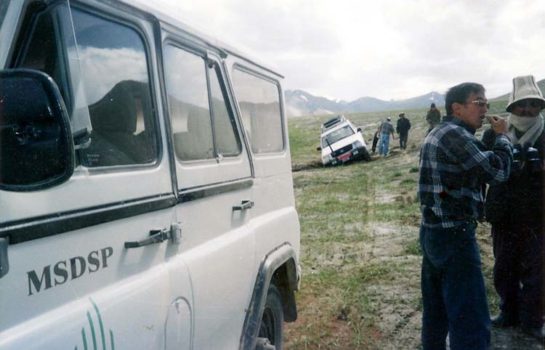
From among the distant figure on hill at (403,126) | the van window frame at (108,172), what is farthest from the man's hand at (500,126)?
the distant figure on hill at (403,126)

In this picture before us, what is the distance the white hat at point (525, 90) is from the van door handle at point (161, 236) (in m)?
3.35

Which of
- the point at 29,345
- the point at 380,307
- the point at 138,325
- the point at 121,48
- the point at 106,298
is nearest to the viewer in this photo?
the point at 29,345

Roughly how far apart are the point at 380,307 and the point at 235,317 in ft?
9.38

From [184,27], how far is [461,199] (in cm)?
199

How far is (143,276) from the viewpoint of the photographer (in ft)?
6.14

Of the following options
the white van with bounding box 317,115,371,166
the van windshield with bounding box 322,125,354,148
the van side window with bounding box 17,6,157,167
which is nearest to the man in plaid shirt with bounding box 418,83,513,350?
the van side window with bounding box 17,6,157,167

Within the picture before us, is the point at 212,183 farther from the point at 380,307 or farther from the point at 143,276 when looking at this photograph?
the point at 380,307

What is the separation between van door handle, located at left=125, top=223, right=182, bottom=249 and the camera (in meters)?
1.81

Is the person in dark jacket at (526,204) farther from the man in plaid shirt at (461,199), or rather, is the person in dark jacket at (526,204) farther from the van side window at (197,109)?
the van side window at (197,109)

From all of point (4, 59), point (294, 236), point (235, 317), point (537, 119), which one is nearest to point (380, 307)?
point (294, 236)

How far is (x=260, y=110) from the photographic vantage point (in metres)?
3.65

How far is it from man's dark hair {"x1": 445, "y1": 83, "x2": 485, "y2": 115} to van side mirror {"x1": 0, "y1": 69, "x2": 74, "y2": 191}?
2.64m

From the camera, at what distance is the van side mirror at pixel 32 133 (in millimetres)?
1193

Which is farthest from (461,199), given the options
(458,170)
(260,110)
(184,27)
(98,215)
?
(98,215)
